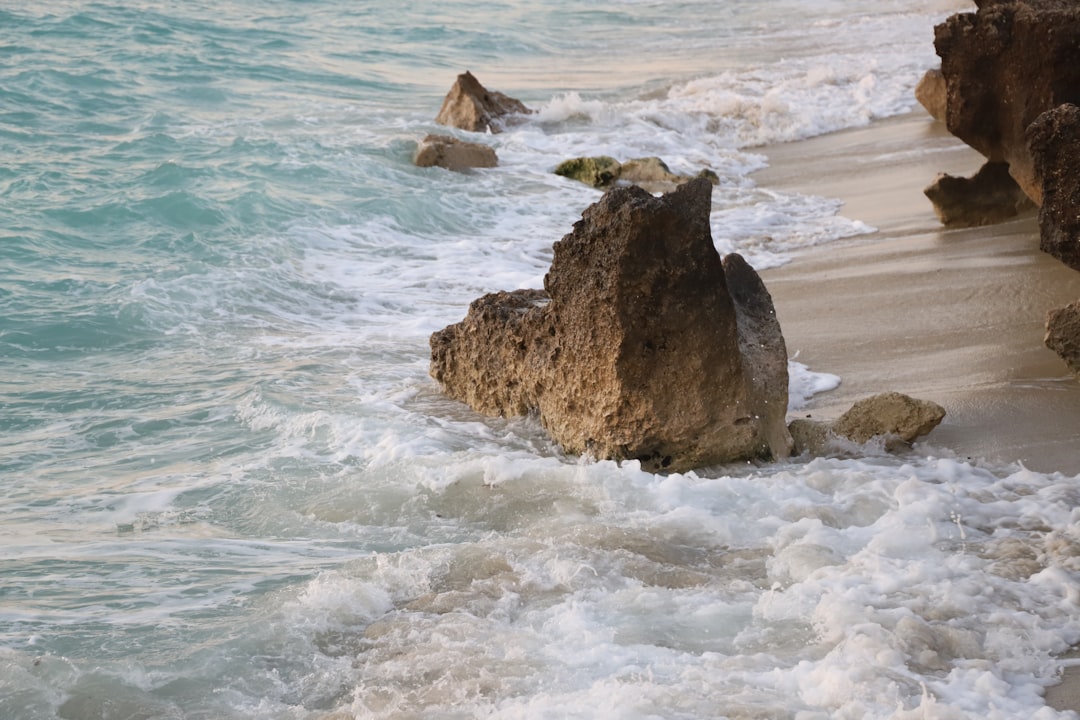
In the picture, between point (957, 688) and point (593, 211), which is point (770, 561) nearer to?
point (957, 688)

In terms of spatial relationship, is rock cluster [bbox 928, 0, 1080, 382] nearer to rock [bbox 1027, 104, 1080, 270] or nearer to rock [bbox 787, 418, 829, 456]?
rock [bbox 1027, 104, 1080, 270]

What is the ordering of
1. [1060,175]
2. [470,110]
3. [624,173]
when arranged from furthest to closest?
1. [470,110]
2. [624,173]
3. [1060,175]

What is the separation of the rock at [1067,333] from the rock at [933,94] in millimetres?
7040

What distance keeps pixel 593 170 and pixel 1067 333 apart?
730cm

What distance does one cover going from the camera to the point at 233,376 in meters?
6.24

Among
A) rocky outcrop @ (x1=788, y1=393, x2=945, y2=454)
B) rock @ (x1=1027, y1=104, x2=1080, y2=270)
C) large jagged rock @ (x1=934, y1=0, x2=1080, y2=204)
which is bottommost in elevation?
rocky outcrop @ (x1=788, y1=393, x2=945, y2=454)

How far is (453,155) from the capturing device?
1217cm

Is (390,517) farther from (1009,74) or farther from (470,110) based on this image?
(470,110)

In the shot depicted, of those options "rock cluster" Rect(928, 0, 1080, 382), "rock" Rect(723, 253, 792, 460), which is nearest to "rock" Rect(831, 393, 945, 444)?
"rock" Rect(723, 253, 792, 460)

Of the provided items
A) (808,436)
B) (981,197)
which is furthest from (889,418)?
(981,197)

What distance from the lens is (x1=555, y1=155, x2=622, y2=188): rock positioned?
11.6 metres

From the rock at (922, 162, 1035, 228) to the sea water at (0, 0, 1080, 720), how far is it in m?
0.84

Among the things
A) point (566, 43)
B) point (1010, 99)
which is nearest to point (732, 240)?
point (1010, 99)

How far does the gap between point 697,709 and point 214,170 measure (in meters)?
9.48
